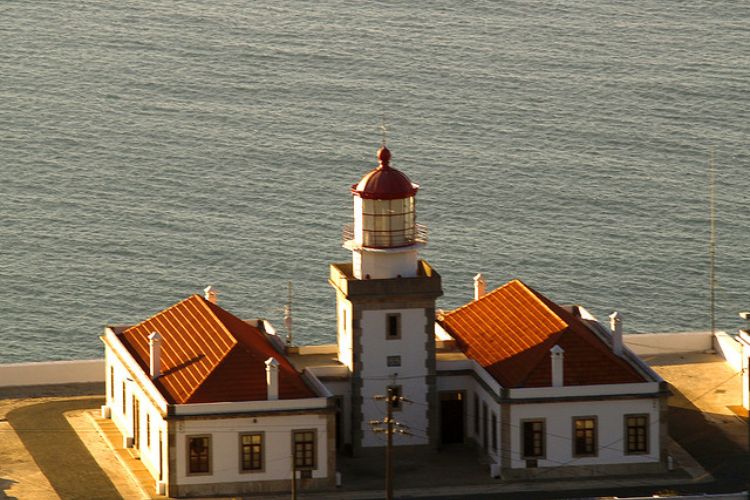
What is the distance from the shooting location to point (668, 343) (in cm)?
9294

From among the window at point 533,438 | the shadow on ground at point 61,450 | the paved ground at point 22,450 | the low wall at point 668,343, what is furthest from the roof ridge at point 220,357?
the low wall at point 668,343

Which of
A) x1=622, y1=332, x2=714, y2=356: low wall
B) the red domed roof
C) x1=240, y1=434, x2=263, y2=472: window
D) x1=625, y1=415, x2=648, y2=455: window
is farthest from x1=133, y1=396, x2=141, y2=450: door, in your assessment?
x1=622, y1=332, x2=714, y2=356: low wall

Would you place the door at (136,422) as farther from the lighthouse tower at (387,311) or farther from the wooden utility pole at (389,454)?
the wooden utility pole at (389,454)

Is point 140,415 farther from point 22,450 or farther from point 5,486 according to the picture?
point 5,486

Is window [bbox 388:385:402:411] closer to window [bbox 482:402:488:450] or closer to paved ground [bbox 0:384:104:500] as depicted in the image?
window [bbox 482:402:488:450]

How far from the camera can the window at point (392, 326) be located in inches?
3177

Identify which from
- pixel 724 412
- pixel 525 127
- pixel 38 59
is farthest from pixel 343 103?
pixel 724 412

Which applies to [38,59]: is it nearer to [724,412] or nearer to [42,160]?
[42,160]

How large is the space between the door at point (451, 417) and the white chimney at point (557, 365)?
4.39 m

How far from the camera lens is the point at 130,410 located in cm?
8300

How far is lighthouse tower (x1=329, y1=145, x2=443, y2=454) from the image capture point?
264 ft

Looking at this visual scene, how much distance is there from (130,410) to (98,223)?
42517 millimetres

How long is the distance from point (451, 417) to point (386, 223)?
7145mm

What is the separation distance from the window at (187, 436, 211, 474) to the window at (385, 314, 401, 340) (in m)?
7.47
